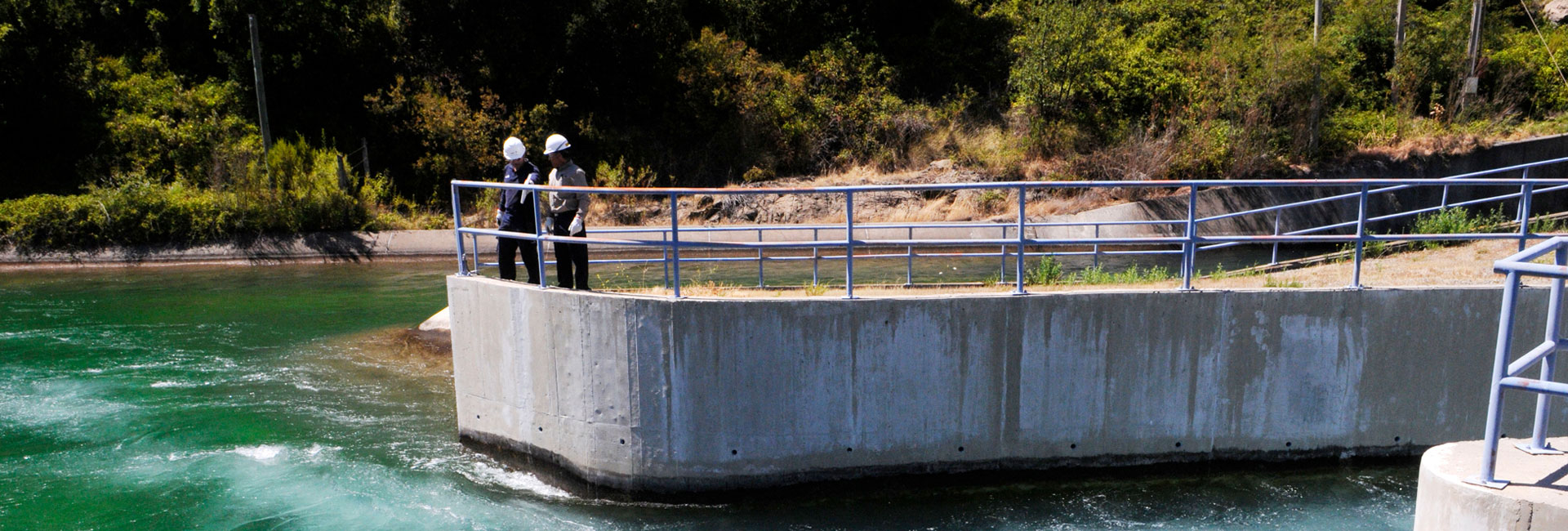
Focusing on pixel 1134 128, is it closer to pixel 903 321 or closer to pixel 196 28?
pixel 903 321

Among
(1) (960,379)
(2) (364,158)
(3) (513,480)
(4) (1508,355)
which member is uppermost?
(2) (364,158)

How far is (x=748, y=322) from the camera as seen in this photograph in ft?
27.5

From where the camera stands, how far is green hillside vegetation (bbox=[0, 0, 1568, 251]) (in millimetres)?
24703

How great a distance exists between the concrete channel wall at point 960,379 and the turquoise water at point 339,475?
32 centimetres

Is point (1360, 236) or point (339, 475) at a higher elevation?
point (1360, 236)

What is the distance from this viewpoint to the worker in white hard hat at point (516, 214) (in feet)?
30.1

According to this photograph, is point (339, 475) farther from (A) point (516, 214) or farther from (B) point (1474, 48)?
(B) point (1474, 48)

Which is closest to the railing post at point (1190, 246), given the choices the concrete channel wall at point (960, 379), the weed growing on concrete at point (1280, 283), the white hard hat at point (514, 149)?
the concrete channel wall at point (960, 379)

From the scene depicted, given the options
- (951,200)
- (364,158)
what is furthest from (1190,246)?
(364,158)

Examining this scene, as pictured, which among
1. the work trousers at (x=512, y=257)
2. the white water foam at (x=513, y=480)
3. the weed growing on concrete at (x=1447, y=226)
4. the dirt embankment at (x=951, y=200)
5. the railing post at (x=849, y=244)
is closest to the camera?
the railing post at (x=849, y=244)

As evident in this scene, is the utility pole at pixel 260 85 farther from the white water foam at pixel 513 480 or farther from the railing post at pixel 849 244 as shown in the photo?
the railing post at pixel 849 244

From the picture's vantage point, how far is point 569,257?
9.06m

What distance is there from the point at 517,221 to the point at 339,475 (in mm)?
3081

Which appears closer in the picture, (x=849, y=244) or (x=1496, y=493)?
(x=1496, y=493)
